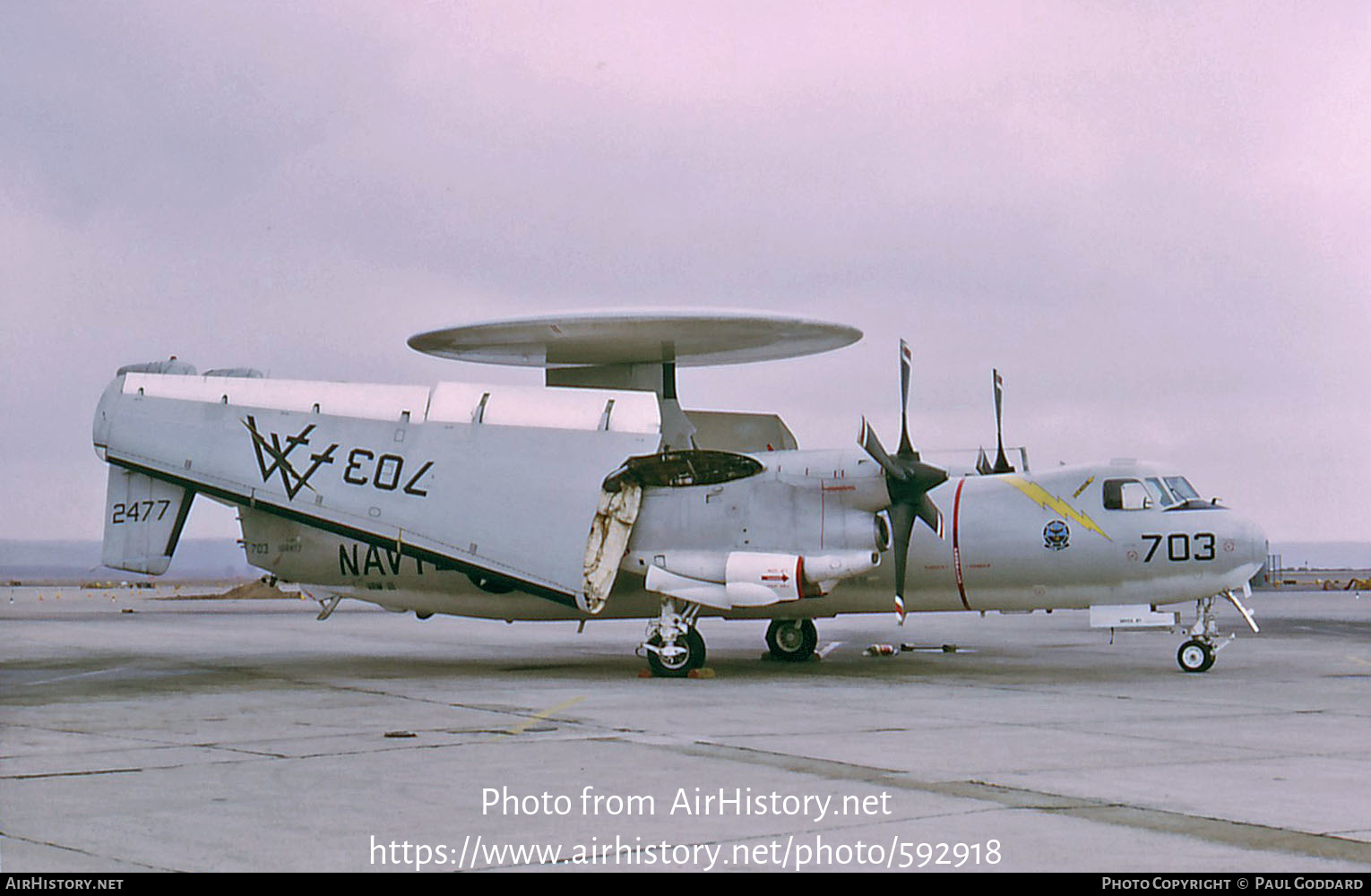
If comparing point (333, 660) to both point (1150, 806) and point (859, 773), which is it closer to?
point (859, 773)

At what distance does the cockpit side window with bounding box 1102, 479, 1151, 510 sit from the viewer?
75.3 ft

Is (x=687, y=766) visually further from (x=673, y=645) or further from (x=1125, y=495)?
(x=1125, y=495)

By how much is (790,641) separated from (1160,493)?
7.68 m

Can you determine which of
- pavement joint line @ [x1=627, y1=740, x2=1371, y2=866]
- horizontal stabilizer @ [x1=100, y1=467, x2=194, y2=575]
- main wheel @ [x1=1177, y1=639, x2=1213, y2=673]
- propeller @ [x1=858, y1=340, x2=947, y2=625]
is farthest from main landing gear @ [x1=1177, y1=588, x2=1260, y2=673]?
horizontal stabilizer @ [x1=100, y1=467, x2=194, y2=575]

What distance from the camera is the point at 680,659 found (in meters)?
22.6

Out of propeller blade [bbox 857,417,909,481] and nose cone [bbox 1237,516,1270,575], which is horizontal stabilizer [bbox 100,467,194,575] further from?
nose cone [bbox 1237,516,1270,575]

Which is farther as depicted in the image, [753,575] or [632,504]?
[632,504]

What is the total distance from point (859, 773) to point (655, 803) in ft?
7.67

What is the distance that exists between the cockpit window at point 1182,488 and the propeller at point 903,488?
4.26 metres

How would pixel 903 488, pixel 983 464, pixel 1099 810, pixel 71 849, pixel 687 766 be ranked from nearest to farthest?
pixel 71 849 → pixel 1099 810 → pixel 687 766 → pixel 903 488 → pixel 983 464

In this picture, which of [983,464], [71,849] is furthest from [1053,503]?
[71,849]

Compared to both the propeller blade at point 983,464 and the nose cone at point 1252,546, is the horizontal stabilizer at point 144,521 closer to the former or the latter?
the propeller blade at point 983,464

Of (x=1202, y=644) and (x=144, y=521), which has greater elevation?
(x=144, y=521)
